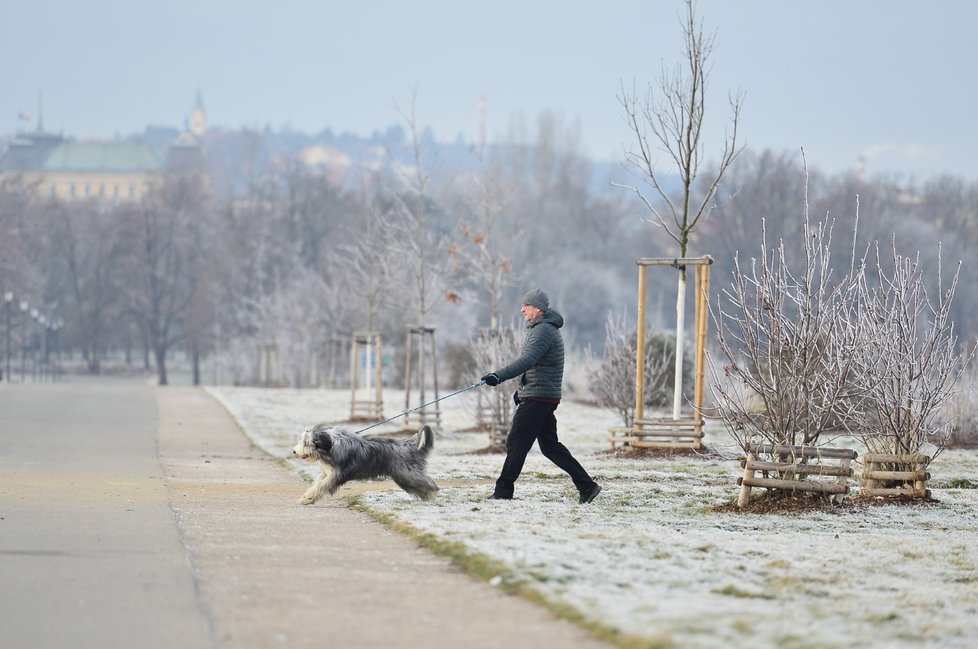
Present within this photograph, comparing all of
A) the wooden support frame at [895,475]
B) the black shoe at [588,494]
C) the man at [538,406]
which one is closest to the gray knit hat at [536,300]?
the man at [538,406]

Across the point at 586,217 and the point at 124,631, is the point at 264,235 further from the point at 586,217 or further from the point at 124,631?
the point at 124,631

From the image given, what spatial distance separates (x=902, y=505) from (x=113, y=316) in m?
79.5

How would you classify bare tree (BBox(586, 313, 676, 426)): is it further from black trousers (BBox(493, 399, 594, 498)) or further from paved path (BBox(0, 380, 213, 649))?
black trousers (BBox(493, 399, 594, 498))

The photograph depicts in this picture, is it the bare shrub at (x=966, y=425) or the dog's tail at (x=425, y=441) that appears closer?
the dog's tail at (x=425, y=441)

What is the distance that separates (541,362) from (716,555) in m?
3.69

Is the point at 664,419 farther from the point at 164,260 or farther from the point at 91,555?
the point at 164,260

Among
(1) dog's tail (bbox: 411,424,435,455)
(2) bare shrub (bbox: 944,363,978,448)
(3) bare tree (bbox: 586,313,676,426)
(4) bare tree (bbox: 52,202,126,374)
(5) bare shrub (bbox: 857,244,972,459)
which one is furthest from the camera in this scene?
(4) bare tree (bbox: 52,202,126,374)

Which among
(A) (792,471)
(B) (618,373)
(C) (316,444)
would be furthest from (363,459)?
(B) (618,373)

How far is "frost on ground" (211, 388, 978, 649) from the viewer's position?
754 centimetres

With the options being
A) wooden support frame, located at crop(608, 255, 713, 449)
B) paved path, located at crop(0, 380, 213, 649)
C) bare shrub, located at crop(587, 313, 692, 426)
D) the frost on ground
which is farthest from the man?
bare shrub, located at crop(587, 313, 692, 426)

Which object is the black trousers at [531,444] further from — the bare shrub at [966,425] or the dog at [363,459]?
the bare shrub at [966,425]

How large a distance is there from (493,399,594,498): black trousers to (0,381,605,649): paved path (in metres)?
1.48

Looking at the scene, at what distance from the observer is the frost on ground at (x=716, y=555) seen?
754 cm

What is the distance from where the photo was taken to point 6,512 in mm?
11961
